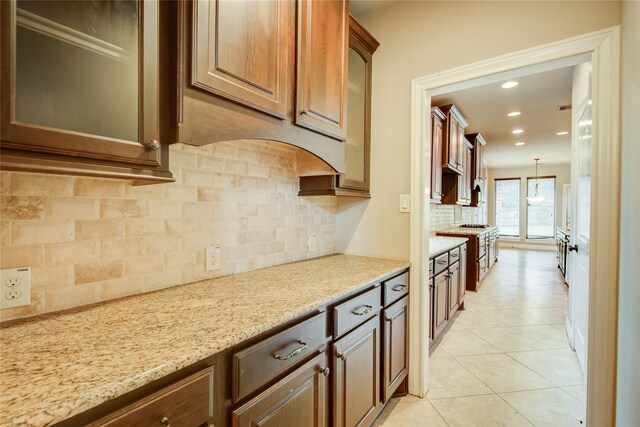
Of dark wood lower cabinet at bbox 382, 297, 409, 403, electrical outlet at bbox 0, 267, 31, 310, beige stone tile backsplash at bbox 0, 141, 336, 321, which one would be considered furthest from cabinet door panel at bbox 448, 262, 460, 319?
electrical outlet at bbox 0, 267, 31, 310

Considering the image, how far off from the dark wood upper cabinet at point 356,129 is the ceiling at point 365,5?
0.26 m

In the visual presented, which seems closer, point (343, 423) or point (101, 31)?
point (101, 31)

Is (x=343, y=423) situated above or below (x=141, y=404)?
below

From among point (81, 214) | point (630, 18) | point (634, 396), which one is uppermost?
point (630, 18)

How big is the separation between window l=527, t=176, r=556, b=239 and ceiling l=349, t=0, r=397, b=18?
943cm

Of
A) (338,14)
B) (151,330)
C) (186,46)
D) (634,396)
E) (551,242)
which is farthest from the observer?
(551,242)

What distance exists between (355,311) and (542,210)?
10410 millimetres

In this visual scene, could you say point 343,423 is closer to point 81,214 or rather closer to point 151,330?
point 151,330

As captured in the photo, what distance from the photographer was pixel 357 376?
1453 mm

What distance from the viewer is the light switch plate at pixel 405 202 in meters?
2.04

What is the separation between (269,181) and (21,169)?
1.15m

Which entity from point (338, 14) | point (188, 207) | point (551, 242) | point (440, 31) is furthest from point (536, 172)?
point (188, 207)

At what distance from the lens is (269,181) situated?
178 cm

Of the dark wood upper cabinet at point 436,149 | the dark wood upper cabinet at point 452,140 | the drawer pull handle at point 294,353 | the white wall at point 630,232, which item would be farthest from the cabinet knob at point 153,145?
the dark wood upper cabinet at point 452,140
